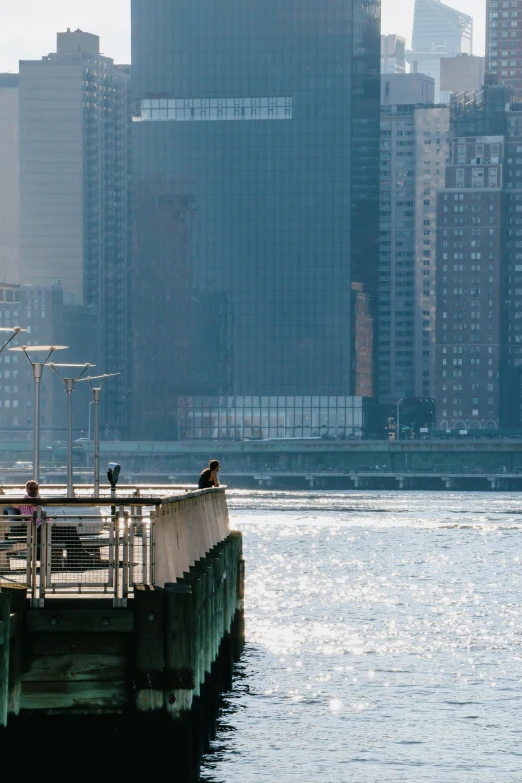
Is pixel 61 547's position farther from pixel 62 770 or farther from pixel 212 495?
pixel 212 495

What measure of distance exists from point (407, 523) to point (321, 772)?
12170 cm

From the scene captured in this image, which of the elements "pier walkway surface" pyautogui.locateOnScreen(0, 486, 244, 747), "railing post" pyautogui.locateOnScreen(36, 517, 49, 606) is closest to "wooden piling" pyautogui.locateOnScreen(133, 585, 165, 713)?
"pier walkway surface" pyautogui.locateOnScreen(0, 486, 244, 747)

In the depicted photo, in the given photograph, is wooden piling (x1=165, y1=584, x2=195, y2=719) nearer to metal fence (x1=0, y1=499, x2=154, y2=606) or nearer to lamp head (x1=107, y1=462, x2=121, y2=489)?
metal fence (x1=0, y1=499, x2=154, y2=606)

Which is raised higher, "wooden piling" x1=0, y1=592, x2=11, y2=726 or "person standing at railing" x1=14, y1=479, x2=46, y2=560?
"person standing at railing" x1=14, y1=479, x2=46, y2=560

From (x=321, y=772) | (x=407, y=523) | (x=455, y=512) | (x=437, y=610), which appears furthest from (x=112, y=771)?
(x=455, y=512)

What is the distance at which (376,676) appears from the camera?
46844 millimetres

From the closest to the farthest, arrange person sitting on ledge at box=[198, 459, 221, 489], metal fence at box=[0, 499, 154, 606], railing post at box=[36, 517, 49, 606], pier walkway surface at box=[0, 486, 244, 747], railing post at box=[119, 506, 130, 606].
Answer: pier walkway surface at box=[0, 486, 244, 747] → railing post at box=[36, 517, 49, 606] → railing post at box=[119, 506, 130, 606] → metal fence at box=[0, 499, 154, 606] → person sitting on ledge at box=[198, 459, 221, 489]

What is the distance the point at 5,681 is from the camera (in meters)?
25.1

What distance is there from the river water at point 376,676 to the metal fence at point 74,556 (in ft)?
18.5

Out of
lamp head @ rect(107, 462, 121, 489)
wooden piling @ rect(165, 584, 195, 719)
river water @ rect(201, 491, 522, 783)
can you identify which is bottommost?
river water @ rect(201, 491, 522, 783)

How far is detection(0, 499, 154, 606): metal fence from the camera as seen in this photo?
26.9m

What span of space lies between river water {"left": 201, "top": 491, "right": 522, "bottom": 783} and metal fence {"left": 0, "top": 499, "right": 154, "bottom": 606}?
563 cm

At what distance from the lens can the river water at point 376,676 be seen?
3456 centimetres

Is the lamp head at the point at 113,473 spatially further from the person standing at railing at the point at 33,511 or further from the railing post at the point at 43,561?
the railing post at the point at 43,561
